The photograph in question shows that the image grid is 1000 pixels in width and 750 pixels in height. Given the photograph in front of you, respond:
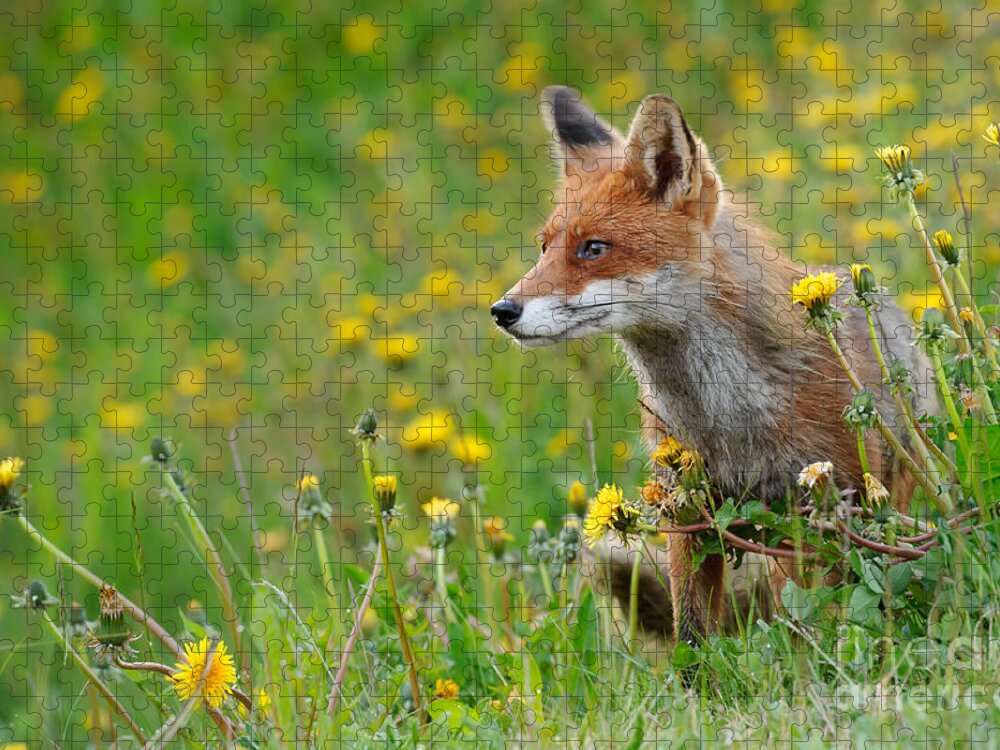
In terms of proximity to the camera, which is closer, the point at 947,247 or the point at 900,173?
the point at 900,173

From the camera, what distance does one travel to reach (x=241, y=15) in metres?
12.6

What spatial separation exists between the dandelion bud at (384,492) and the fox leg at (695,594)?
1256 mm

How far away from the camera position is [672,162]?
5520mm

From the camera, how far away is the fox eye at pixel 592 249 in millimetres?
5504

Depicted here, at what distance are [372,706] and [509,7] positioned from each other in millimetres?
8725

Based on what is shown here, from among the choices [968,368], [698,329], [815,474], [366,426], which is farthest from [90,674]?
[968,368]

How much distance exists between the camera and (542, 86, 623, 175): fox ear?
20.6ft

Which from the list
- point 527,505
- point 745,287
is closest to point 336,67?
point 527,505

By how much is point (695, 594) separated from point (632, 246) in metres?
1.49

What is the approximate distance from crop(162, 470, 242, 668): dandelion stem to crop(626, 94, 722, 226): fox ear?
2354 millimetres

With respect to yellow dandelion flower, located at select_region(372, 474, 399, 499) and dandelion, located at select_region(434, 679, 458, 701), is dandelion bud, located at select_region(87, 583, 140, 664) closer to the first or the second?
yellow dandelion flower, located at select_region(372, 474, 399, 499)

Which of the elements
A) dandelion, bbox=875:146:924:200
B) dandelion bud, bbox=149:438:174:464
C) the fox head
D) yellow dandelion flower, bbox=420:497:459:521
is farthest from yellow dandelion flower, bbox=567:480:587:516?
dandelion, bbox=875:146:924:200

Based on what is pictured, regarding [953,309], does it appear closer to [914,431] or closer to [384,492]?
[914,431]
